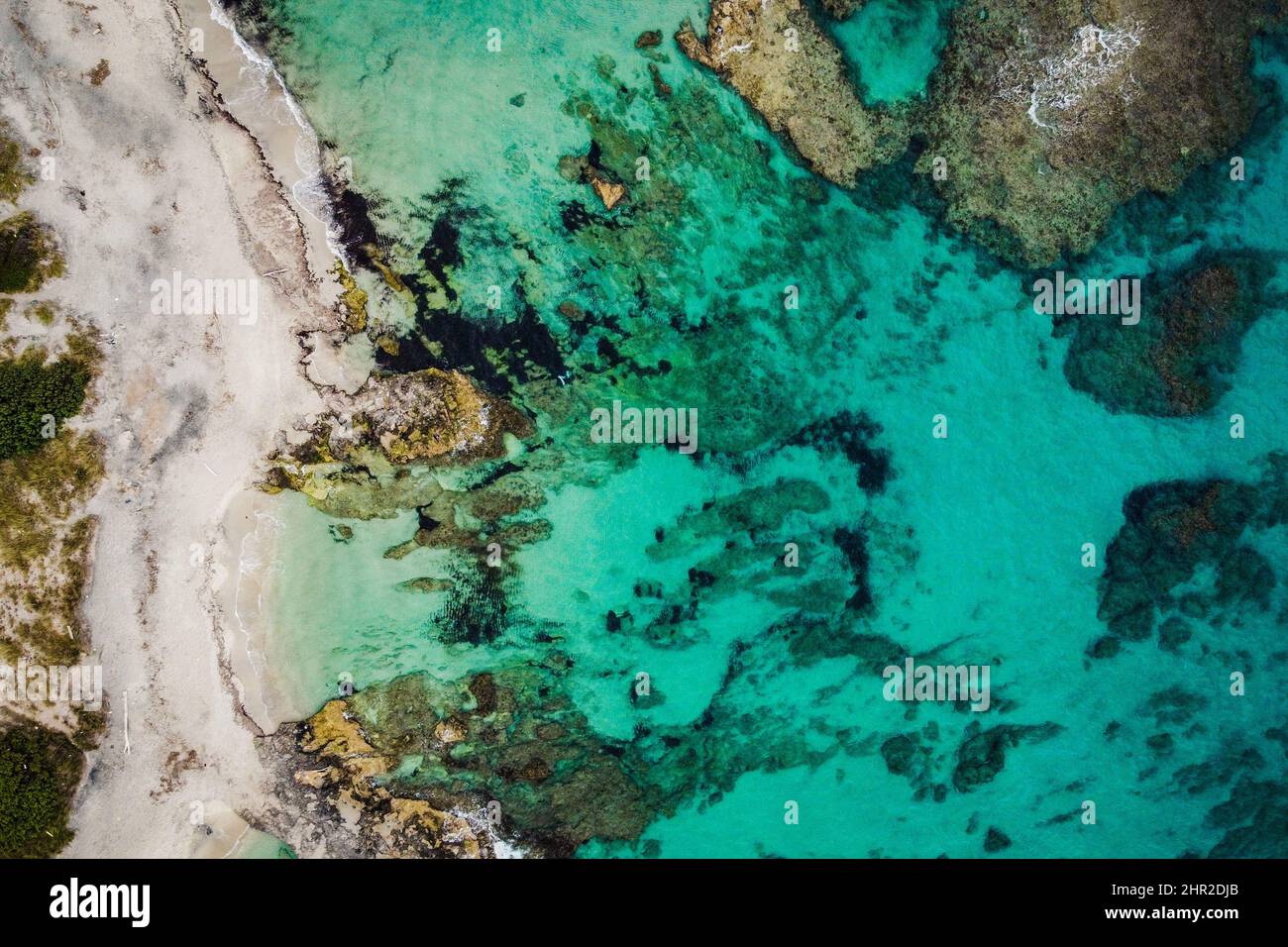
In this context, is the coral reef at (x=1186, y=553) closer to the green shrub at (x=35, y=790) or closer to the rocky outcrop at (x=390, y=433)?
the rocky outcrop at (x=390, y=433)

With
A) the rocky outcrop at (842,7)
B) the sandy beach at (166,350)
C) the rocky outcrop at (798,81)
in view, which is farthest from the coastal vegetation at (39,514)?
the rocky outcrop at (842,7)

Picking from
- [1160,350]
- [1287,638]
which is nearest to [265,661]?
[1160,350]

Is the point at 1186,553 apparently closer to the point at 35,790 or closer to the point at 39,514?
the point at 39,514

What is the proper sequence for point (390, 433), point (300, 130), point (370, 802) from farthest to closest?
point (370, 802) → point (390, 433) → point (300, 130)

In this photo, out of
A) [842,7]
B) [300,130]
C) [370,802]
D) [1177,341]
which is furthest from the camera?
[1177,341]

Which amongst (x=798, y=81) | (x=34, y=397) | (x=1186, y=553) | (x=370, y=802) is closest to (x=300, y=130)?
(x=34, y=397)

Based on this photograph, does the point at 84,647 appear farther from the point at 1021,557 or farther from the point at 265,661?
the point at 1021,557
